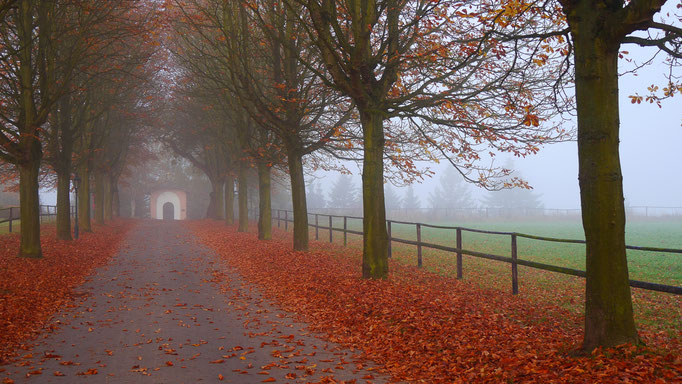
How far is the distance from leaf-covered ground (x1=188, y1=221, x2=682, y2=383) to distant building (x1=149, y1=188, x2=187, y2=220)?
55108 millimetres

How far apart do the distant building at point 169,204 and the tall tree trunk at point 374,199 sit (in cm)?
5664

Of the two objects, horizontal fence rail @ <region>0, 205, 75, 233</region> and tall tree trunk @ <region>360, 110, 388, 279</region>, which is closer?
tall tree trunk @ <region>360, 110, 388, 279</region>

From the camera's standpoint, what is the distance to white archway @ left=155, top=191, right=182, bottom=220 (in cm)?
6425

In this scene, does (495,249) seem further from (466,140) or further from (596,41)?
(596,41)

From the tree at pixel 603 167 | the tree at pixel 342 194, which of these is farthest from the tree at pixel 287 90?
the tree at pixel 342 194

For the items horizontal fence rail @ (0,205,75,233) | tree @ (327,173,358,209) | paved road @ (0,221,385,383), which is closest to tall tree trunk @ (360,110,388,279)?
paved road @ (0,221,385,383)

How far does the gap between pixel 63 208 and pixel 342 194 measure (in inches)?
2901

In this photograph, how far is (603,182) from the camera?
518 cm

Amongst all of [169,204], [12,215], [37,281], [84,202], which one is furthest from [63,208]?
[169,204]

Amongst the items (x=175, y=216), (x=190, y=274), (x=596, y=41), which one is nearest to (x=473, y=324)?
(x=596, y=41)

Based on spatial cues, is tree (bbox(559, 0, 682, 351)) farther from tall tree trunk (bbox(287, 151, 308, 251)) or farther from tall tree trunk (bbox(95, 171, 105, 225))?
tall tree trunk (bbox(95, 171, 105, 225))

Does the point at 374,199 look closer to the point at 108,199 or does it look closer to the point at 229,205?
the point at 229,205

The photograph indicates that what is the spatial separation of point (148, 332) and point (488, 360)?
4.98m

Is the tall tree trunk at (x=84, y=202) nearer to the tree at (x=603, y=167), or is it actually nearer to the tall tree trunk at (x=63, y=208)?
the tall tree trunk at (x=63, y=208)
